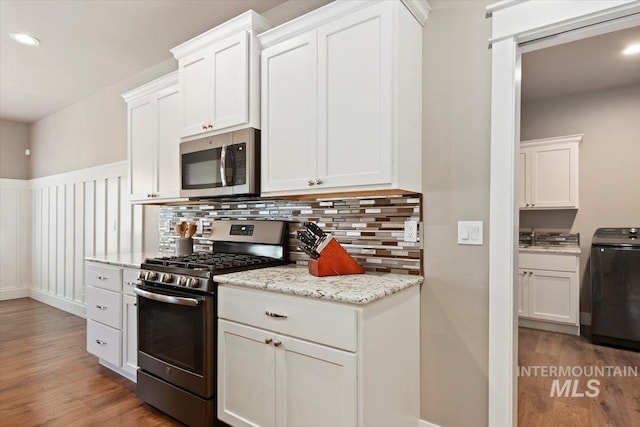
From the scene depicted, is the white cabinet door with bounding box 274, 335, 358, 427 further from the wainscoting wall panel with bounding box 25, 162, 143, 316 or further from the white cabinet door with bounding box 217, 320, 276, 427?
the wainscoting wall panel with bounding box 25, 162, 143, 316

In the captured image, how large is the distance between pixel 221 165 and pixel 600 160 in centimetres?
406

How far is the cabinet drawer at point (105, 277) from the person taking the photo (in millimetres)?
2721

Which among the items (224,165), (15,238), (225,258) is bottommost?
(15,238)

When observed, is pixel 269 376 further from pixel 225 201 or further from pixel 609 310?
pixel 609 310

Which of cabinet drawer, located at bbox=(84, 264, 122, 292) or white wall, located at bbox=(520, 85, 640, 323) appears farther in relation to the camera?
white wall, located at bbox=(520, 85, 640, 323)

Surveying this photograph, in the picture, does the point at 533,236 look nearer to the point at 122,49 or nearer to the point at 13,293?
the point at 122,49

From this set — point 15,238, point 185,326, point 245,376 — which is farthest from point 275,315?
point 15,238

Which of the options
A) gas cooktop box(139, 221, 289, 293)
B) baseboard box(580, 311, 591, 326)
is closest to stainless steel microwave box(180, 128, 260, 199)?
gas cooktop box(139, 221, 289, 293)

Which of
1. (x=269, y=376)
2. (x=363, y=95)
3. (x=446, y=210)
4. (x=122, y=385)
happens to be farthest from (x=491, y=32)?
(x=122, y=385)

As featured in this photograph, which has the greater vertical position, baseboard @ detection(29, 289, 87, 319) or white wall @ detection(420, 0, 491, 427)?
white wall @ detection(420, 0, 491, 427)

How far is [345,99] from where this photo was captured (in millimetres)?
1863

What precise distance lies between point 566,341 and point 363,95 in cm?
340

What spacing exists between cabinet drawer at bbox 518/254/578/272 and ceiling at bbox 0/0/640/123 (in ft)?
5.96

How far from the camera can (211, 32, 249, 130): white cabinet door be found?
2.23 m
